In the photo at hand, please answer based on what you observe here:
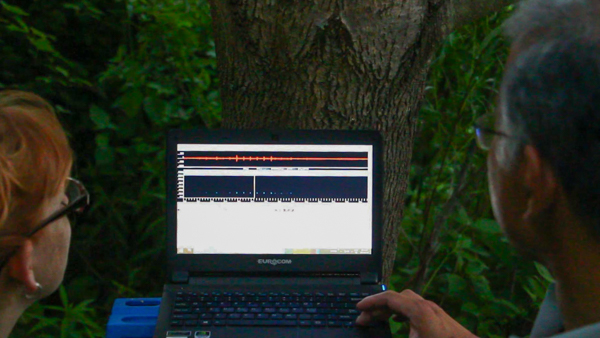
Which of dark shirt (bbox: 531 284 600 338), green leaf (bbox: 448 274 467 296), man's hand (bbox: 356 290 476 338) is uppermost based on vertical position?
dark shirt (bbox: 531 284 600 338)

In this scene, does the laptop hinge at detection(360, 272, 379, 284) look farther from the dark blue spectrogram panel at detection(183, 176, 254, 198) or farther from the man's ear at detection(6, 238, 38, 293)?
the man's ear at detection(6, 238, 38, 293)

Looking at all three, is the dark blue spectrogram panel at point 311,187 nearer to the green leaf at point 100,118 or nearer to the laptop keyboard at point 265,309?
the laptop keyboard at point 265,309

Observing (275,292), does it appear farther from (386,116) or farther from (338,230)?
(386,116)

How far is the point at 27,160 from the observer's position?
1072 mm

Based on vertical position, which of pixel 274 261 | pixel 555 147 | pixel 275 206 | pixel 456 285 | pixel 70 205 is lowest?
pixel 456 285

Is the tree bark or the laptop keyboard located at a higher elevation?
the tree bark

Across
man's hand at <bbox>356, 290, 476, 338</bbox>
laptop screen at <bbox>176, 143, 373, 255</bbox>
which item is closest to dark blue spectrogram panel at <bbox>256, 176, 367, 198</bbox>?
laptop screen at <bbox>176, 143, 373, 255</bbox>

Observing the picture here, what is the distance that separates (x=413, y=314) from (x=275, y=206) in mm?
404

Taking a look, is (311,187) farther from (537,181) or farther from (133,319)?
(537,181)

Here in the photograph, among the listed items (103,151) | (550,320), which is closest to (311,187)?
(550,320)

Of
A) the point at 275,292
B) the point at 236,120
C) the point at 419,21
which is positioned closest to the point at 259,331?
the point at 275,292

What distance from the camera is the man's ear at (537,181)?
3.09 ft

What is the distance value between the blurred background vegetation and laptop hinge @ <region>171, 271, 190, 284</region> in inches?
33.9

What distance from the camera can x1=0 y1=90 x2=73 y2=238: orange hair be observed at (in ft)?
3.47
